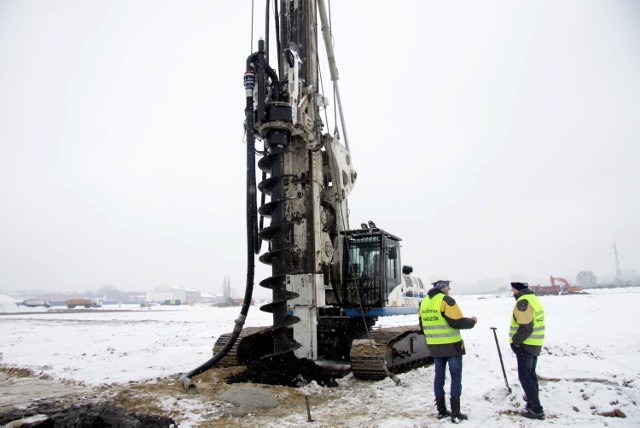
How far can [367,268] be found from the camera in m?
9.77

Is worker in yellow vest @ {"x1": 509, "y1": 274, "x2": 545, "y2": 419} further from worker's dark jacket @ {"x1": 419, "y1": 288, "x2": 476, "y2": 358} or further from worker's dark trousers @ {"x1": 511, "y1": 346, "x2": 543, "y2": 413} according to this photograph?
worker's dark jacket @ {"x1": 419, "y1": 288, "x2": 476, "y2": 358}

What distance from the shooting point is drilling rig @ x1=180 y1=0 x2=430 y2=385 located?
7.95 metres

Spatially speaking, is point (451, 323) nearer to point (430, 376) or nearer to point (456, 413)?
point (456, 413)

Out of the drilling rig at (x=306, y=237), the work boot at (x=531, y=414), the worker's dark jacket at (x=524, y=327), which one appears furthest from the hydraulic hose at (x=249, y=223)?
the work boot at (x=531, y=414)

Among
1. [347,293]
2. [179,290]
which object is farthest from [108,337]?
[179,290]

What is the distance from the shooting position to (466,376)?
820 cm

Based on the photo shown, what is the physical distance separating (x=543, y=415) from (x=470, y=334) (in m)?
10.2

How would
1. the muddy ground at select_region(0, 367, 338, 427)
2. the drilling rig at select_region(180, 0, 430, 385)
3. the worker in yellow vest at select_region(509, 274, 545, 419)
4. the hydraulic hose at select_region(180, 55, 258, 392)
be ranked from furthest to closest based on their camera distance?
the drilling rig at select_region(180, 0, 430, 385) < the hydraulic hose at select_region(180, 55, 258, 392) < the worker in yellow vest at select_region(509, 274, 545, 419) < the muddy ground at select_region(0, 367, 338, 427)

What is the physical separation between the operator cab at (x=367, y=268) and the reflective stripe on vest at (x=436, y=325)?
363 centimetres

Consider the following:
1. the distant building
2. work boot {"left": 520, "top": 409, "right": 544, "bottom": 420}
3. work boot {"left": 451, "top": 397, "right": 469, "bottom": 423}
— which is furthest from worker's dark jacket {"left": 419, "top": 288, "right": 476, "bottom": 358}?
the distant building

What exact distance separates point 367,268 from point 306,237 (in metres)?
2.08

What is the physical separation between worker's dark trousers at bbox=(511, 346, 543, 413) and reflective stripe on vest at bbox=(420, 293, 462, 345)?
754 millimetres

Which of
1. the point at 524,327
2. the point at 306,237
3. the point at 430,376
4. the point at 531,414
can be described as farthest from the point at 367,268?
the point at 531,414

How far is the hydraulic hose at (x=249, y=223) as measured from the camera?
7.54 meters
